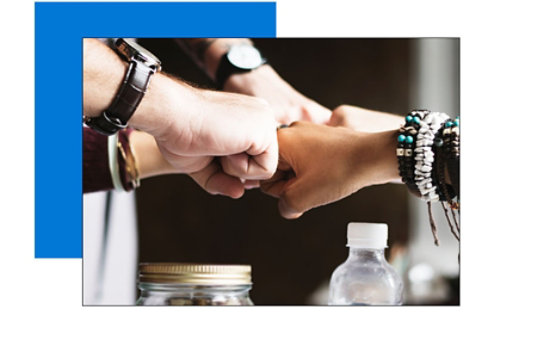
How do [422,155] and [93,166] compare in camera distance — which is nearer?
[422,155]

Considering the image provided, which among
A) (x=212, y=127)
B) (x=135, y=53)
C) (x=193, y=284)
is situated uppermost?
(x=135, y=53)

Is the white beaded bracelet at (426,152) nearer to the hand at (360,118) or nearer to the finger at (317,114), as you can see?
the hand at (360,118)

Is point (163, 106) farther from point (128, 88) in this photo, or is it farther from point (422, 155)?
point (422, 155)

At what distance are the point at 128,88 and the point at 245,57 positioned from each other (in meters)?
0.24

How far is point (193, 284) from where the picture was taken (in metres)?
1.33

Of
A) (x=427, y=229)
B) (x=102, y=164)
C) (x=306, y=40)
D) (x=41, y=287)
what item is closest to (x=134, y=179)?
(x=102, y=164)

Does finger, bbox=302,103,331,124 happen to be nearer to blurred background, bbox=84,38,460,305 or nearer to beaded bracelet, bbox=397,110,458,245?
blurred background, bbox=84,38,460,305

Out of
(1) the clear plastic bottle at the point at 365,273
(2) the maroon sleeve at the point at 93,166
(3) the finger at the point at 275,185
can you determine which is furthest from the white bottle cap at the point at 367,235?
(2) the maroon sleeve at the point at 93,166

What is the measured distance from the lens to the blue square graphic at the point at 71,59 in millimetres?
1475

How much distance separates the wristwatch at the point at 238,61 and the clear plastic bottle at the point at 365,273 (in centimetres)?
30

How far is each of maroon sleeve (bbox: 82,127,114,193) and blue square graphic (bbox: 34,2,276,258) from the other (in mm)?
12

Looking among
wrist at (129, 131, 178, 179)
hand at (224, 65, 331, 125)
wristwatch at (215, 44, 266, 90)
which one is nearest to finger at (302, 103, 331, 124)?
hand at (224, 65, 331, 125)

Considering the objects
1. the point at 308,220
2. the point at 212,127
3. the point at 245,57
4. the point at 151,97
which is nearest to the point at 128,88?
the point at 151,97

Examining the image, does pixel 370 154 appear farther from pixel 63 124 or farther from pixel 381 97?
pixel 63 124
